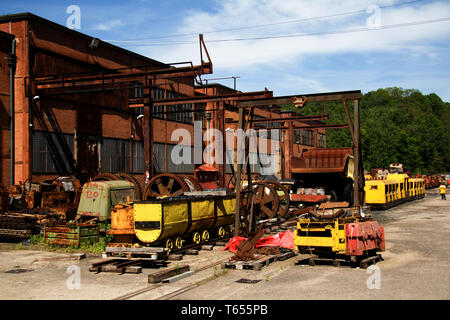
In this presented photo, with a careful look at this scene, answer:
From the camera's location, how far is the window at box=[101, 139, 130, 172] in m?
26.1

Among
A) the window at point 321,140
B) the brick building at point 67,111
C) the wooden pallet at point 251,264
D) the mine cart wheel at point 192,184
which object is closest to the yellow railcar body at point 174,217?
the wooden pallet at point 251,264

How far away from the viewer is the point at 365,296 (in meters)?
7.80

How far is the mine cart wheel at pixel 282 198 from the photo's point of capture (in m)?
20.8

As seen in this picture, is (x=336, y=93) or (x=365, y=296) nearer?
(x=365, y=296)

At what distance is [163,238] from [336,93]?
6.48m

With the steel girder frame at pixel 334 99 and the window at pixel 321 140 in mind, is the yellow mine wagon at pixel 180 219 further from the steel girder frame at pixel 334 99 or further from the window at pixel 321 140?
the window at pixel 321 140

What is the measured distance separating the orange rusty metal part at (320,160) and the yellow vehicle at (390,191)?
6.11 meters

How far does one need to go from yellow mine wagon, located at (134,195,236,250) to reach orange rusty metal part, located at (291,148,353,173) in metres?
8.58

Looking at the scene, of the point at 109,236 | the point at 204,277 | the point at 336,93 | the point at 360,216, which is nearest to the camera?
the point at 204,277

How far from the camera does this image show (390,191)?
98.9ft

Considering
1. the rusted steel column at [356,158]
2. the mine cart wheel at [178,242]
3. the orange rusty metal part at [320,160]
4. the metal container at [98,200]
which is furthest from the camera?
the orange rusty metal part at [320,160]

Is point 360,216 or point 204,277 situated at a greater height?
point 360,216
